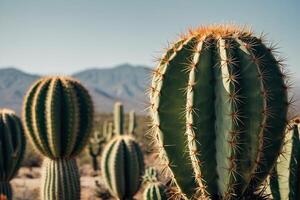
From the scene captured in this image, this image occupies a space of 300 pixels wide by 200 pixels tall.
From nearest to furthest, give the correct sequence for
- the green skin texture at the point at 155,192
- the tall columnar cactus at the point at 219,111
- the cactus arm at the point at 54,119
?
1. the tall columnar cactus at the point at 219,111
2. the green skin texture at the point at 155,192
3. the cactus arm at the point at 54,119

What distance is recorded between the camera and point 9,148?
755 centimetres

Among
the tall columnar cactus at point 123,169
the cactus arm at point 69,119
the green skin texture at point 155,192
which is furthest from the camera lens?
the tall columnar cactus at point 123,169

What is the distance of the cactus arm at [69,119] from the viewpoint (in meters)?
6.12

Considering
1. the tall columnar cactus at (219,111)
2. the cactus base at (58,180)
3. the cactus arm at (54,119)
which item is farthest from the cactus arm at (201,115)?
the cactus base at (58,180)

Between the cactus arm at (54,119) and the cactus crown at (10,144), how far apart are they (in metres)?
1.69

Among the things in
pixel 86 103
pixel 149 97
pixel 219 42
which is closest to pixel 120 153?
pixel 86 103

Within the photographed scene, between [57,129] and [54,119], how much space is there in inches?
5.3

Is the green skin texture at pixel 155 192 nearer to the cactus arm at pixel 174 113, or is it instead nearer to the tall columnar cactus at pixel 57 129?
the tall columnar cactus at pixel 57 129

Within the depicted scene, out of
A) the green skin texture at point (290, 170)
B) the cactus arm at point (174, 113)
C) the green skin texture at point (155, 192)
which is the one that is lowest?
the green skin texture at point (155, 192)

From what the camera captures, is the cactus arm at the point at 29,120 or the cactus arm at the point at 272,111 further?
the cactus arm at the point at 29,120

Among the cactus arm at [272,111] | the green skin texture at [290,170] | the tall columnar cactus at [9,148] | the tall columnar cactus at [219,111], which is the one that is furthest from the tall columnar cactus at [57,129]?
the cactus arm at [272,111]

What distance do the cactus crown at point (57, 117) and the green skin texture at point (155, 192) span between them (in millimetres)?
1336

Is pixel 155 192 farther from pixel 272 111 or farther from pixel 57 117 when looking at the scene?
pixel 272 111

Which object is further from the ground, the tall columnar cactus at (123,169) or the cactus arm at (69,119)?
the cactus arm at (69,119)
